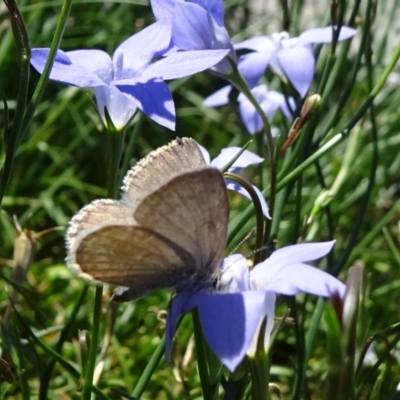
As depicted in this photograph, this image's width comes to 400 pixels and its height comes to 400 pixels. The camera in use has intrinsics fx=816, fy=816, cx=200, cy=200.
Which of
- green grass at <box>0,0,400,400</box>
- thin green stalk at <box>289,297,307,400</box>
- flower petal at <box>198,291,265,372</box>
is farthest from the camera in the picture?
green grass at <box>0,0,400,400</box>

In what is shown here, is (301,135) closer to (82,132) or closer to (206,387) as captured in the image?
(206,387)

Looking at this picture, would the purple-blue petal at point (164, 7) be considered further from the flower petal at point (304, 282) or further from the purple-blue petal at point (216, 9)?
the flower petal at point (304, 282)

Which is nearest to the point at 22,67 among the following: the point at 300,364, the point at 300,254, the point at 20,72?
the point at 20,72

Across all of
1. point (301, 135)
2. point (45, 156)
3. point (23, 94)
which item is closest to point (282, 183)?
point (301, 135)

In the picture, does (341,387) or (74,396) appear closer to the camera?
(341,387)

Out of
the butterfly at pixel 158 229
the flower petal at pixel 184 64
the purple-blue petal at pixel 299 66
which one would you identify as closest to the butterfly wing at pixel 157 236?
the butterfly at pixel 158 229

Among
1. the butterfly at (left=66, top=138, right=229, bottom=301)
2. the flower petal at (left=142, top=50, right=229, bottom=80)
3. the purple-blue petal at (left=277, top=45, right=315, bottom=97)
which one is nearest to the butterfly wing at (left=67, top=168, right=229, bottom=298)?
the butterfly at (left=66, top=138, right=229, bottom=301)

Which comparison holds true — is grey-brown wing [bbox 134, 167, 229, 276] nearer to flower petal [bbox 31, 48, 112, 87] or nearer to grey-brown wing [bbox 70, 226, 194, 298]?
grey-brown wing [bbox 70, 226, 194, 298]

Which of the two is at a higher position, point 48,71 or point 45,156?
point 48,71
